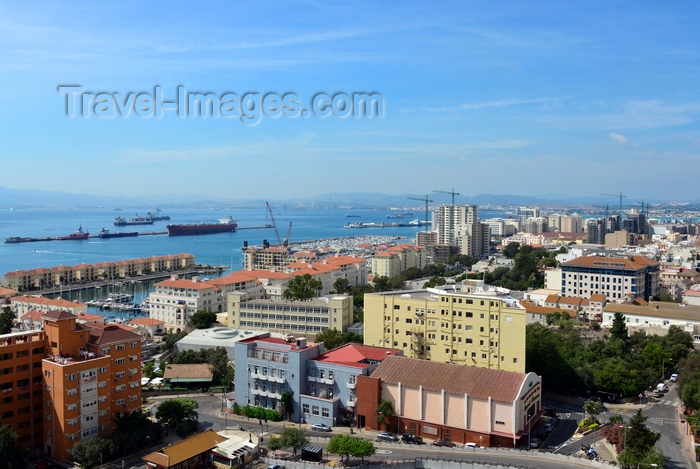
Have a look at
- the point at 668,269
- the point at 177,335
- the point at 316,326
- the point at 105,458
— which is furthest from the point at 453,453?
the point at 668,269

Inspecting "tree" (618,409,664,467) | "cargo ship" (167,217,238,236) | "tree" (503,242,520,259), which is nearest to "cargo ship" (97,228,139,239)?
"cargo ship" (167,217,238,236)

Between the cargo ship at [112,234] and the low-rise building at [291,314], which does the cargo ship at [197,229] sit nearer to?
the cargo ship at [112,234]

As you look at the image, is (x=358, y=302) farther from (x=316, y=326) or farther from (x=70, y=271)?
(x=70, y=271)

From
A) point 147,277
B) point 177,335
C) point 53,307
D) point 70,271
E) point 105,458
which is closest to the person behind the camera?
point 105,458

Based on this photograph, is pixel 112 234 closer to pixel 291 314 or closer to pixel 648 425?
pixel 291 314

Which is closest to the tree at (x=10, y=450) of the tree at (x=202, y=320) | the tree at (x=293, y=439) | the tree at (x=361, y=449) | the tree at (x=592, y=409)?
the tree at (x=293, y=439)

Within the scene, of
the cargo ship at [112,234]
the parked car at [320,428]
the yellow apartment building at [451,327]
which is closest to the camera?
the parked car at [320,428]
